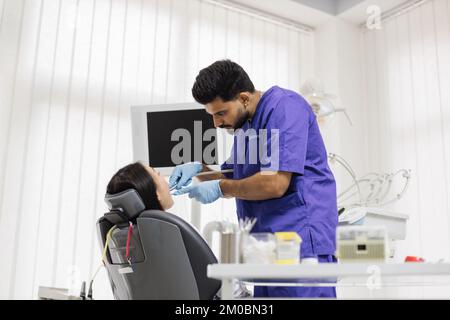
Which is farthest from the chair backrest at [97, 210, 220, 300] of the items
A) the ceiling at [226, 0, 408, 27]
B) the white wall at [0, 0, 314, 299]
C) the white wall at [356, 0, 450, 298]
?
the ceiling at [226, 0, 408, 27]

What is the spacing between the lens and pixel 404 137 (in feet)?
11.1

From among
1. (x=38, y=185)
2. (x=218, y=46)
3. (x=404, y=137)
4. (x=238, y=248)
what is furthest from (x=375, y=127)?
(x=238, y=248)

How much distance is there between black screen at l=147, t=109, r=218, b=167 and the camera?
2.38m

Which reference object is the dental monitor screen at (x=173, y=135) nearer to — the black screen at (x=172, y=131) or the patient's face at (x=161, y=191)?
the black screen at (x=172, y=131)

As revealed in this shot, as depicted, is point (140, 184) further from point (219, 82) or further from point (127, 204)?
point (219, 82)

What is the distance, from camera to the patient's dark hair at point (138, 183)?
4.38ft

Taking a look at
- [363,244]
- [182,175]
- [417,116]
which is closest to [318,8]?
[417,116]

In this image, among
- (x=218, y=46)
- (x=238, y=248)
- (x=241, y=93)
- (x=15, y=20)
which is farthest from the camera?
(x=218, y=46)

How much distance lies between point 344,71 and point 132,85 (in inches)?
62.2

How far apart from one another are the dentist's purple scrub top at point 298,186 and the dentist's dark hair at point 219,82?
0.11 metres

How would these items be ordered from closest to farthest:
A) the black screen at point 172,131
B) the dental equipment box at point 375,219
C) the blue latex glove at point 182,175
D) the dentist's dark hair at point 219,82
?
1. the dentist's dark hair at point 219,82
2. the blue latex glove at point 182,175
3. the dental equipment box at point 375,219
4. the black screen at point 172,131

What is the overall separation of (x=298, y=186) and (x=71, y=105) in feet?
5.76

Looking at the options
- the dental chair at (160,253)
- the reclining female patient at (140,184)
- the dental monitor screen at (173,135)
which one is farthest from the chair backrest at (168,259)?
the dental monitor screen at (173,135)
